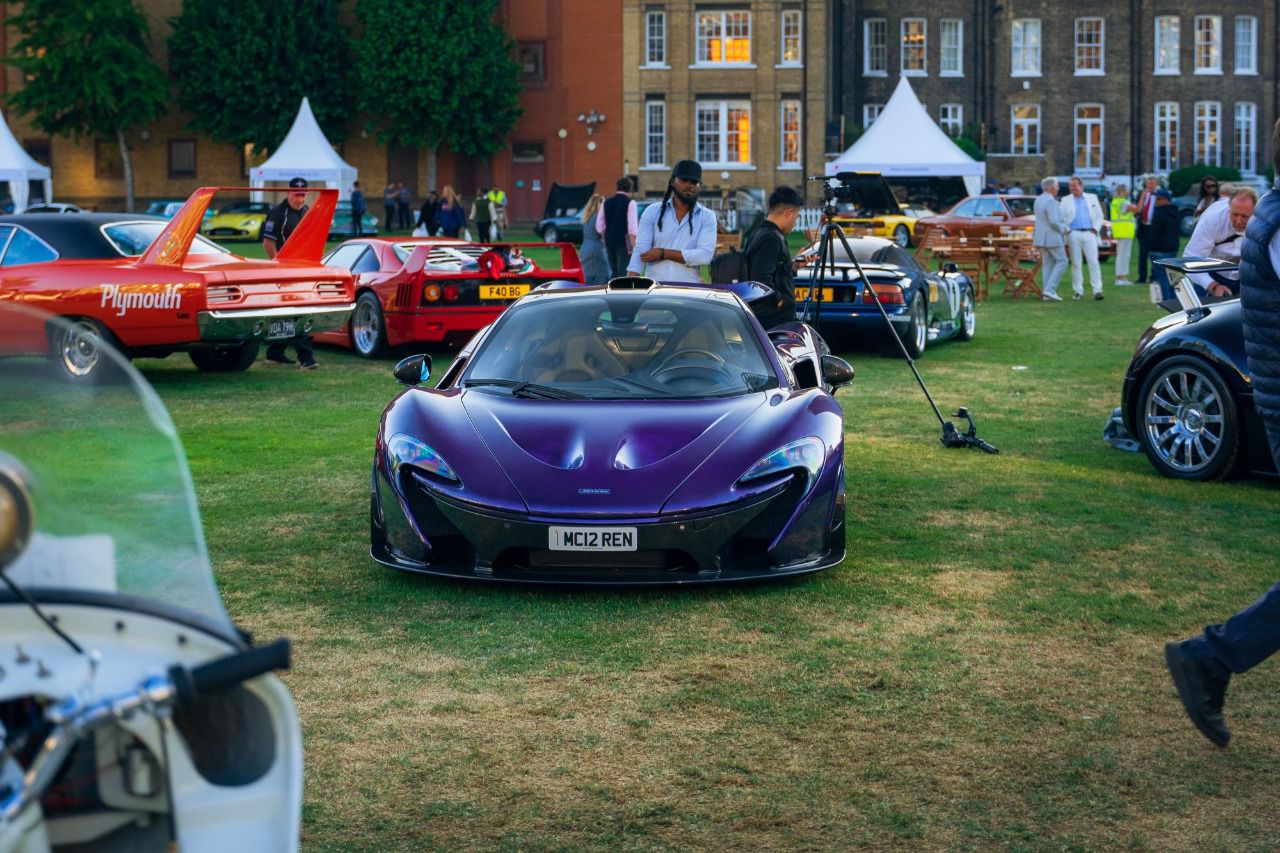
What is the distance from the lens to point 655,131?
65.2 m

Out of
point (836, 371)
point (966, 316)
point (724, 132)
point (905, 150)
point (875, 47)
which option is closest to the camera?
point (836, 371)

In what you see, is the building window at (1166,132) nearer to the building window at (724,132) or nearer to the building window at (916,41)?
the building window at (916,41)

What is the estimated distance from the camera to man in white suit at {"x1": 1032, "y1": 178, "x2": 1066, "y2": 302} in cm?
2556

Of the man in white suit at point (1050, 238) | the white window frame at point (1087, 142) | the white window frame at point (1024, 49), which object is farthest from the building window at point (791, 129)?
the man in white suit at point (1050, 238)

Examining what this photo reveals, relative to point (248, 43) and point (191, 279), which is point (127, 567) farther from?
point (248, 43)

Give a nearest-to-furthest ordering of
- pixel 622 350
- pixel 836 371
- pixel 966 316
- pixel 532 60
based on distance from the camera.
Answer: pixel 622 350
pixel 836 371
pixel 966 316
pixel 532 60

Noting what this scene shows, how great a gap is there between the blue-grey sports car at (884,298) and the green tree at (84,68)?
4851 cm

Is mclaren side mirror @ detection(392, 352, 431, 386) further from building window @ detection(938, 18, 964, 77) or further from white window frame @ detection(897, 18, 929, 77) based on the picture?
building window @ detection(938, 18, 964, 77)

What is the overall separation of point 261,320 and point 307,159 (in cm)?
→ 3784

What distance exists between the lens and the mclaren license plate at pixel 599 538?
6.81m

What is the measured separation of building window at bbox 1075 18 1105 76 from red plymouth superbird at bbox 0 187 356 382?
2329 inches

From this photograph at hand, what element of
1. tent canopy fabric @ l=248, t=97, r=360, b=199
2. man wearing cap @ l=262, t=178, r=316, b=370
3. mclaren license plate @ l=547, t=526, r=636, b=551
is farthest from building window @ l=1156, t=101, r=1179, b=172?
mclaren license plate @ l=547, t=526, r=636, b=551

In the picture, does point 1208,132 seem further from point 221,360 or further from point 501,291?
point 221,360

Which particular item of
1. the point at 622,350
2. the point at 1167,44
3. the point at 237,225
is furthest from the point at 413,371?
the point at 1167,44
